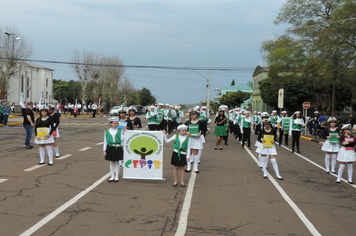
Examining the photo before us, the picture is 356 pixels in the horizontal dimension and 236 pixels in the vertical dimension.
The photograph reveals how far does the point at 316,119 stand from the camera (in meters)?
25.1

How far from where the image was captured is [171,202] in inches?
262

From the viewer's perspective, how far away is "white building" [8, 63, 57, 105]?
68.7 metres

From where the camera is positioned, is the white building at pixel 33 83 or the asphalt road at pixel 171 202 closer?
the asphalt road at pixel 171 202

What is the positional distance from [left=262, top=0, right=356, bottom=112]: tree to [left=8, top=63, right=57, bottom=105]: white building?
52.9 meters

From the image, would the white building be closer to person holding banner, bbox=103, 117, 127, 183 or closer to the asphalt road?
the asphalt road

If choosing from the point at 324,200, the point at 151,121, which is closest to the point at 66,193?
the point at 324,200

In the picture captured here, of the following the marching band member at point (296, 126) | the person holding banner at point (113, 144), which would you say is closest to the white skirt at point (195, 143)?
the person holding banner at point (113, 144)

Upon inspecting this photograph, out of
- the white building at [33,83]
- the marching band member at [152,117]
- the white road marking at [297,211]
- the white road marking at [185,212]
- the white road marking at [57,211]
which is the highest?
the white building at [33,83]

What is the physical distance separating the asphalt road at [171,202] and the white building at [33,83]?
63752 mm

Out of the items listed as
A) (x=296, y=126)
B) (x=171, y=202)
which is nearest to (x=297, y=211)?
(x=171, y=202)

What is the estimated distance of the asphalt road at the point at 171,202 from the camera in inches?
207

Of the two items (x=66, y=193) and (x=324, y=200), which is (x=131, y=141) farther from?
(x=324, y=200)

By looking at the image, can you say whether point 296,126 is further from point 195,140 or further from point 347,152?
point 195,140

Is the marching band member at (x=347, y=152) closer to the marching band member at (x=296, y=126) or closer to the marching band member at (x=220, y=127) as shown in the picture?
the marching band member at (x=296, y=126)
